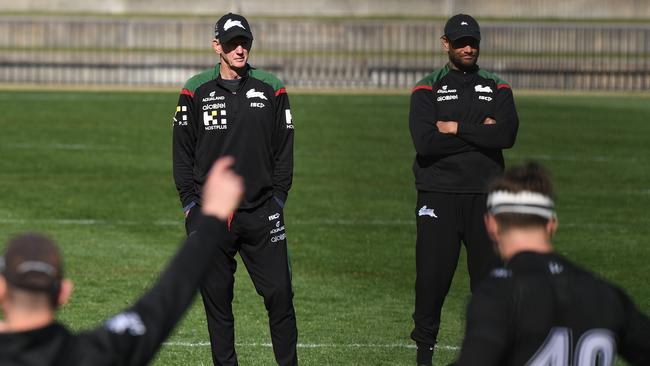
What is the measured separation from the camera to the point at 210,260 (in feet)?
14.4

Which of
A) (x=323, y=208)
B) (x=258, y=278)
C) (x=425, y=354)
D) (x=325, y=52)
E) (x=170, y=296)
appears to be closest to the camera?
(x=170, y=296)

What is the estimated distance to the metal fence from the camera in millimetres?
38812

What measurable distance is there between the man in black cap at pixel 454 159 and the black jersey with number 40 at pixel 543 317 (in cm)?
443

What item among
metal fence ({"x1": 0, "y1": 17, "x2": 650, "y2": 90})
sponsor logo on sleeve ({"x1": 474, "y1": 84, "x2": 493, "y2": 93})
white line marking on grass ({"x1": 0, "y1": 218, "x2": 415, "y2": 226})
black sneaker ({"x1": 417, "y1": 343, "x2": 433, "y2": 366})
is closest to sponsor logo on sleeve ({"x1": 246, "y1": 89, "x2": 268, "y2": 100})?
sponsor logo on sleeve ({"x1": 474, "y1": 84, "x2": 493, "y2": 93})

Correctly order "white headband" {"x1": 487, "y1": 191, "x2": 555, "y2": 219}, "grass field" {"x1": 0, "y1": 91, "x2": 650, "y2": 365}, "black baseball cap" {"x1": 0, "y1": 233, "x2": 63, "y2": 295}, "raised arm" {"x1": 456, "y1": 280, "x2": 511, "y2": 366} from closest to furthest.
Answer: "black baseball cap" {"x1": 0, "y1": 233, "x2": 63, "y2": 295} → "raised arm" {"x1": 456, "y1": 280, "x2": 511, "y2": 366} → "white headband" {"x1": 487, "y1": 191, "x2": 555, "y2": 219} → "grass field" {"x1": 0, "y1": 91, "x2": 650, "y2": 365}

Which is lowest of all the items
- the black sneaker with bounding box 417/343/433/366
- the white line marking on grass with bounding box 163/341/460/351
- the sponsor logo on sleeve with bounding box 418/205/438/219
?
the white line marking on grass with bounding box 163/341/460/351

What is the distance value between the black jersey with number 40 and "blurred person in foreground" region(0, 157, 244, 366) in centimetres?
80

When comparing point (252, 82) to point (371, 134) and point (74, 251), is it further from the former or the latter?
point (371, 134)

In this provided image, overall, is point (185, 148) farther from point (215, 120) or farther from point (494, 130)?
point (494, 130)

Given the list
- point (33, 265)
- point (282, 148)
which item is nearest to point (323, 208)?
point (282, 148)

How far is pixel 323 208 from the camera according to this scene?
1777 cm

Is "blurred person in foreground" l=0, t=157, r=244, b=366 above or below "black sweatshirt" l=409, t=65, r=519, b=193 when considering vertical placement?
below

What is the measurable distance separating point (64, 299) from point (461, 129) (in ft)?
16.9

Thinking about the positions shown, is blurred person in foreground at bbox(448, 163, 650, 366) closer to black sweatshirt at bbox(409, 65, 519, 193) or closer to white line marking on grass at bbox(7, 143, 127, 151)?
black sweatshirt at bbox(409, 65, 519, 193)
